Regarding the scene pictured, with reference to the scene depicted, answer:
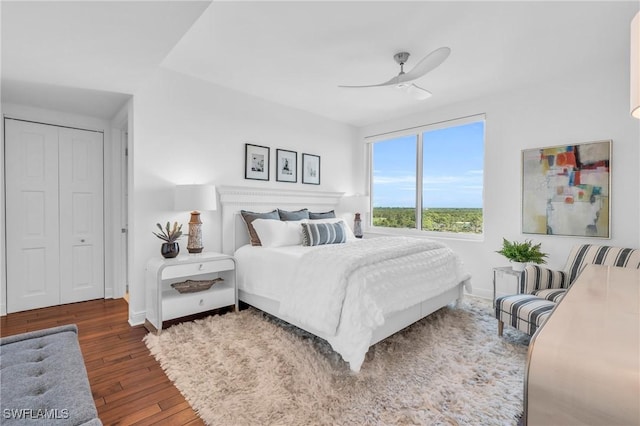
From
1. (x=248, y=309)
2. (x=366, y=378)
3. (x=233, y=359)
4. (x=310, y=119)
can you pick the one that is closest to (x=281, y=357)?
(x=233, y=359)

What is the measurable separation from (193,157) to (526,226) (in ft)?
12.9

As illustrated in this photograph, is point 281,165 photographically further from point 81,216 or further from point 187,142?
point 81,216

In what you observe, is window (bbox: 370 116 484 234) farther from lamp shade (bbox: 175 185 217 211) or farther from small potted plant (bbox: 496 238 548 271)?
lamp shade (bbox: 175 185 217 211)

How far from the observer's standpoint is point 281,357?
7.63ft

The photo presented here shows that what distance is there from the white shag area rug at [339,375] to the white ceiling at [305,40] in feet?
7.36

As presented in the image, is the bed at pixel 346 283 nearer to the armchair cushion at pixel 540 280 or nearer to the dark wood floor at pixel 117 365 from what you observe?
the armchair cushion at pixel 540 280

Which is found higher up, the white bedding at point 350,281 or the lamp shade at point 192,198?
the lamp shade at point 192,198

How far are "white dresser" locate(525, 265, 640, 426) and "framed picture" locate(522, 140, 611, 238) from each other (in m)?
3.33

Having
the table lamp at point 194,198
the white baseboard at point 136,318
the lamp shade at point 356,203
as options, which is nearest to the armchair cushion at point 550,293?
the lamp shade at point 356,203

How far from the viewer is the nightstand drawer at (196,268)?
281 cm

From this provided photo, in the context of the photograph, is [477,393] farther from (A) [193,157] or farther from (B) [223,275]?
(A) [193,157]

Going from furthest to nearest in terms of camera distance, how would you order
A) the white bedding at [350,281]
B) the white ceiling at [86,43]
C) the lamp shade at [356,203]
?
the lamp shade at [356,203] < the white bedding at [350,281] < the white ceiling at [86,43]

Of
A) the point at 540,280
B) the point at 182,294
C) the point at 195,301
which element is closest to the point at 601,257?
the point at 540,280

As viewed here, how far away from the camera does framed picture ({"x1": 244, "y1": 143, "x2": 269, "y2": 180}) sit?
3922 mm
